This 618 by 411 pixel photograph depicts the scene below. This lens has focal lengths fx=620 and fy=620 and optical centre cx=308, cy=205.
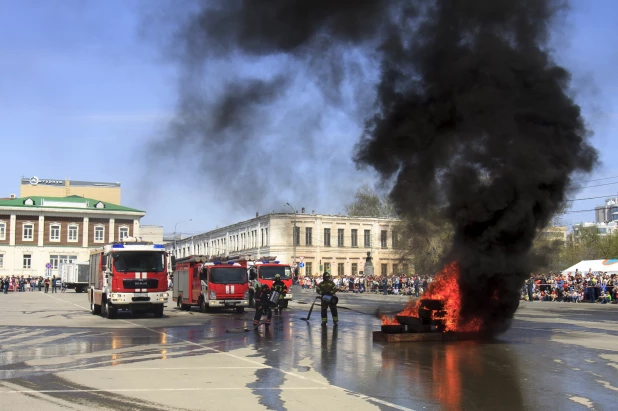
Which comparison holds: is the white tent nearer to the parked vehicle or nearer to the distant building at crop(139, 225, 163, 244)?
the parked vehicle

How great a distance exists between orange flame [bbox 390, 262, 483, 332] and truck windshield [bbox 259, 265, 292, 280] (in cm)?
1880

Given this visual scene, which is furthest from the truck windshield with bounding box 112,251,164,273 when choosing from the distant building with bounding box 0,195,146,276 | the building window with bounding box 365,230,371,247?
the distant building with bounding box 0,195,146,276

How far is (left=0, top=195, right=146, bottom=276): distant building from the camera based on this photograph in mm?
83188

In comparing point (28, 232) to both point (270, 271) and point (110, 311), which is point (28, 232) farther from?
point (110, 311)

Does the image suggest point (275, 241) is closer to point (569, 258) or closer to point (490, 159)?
point (569, 258)

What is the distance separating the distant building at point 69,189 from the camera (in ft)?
324

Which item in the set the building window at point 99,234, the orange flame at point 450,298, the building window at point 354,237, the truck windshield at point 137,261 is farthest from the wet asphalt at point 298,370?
the building window at point 99,234

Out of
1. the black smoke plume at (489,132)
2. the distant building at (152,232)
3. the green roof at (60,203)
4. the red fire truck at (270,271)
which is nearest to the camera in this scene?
the black smoke plume at (489,132)

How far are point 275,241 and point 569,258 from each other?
1359 inches

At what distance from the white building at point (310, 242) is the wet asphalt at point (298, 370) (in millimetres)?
56331

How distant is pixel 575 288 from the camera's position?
38062 mm

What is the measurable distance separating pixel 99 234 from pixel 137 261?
6826 cm

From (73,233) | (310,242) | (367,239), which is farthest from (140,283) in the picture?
(73,233)

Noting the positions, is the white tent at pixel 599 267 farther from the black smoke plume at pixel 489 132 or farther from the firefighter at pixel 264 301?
the firefighter at pixel 264 301
